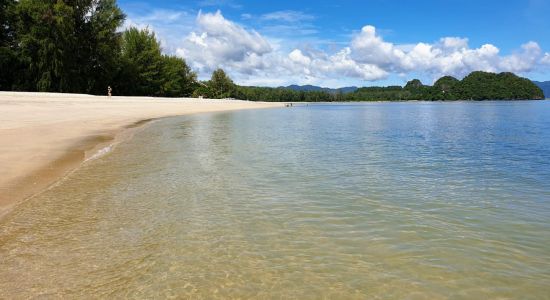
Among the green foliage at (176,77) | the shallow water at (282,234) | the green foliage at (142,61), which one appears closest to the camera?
the shallow water at (282,234)

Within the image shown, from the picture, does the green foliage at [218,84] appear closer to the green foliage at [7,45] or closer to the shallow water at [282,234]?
the green foliage at [7,45]

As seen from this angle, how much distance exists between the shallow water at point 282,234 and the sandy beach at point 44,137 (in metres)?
0.78

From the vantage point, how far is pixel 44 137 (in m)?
15.9

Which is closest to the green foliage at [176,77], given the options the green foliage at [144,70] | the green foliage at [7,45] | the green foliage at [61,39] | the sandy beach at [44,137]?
the green foliage at [144,70]

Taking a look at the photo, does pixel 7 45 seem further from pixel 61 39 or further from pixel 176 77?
pixel 176 77

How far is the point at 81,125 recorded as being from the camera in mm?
22859

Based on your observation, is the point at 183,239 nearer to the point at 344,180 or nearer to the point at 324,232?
the point at 324,232

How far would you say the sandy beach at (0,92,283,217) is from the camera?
8.97 meters

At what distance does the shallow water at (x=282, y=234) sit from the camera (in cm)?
439

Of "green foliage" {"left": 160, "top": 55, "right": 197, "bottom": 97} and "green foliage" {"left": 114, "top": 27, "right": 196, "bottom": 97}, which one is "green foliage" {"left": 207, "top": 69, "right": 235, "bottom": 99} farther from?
"green foliage" {"left": 114, "top": 27, "right": 196, "bottom": 97}

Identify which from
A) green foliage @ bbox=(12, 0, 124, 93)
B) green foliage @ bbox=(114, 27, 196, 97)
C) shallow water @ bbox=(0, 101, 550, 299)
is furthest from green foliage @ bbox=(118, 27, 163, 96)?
shallow water @ bbox=(0, 101, 550, 299)

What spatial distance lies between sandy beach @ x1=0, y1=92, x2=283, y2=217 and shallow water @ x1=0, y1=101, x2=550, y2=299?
2.55ft

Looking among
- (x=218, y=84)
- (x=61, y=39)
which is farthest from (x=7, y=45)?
(x=218, y=84)

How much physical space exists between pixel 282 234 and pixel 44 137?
1378 centimetres
